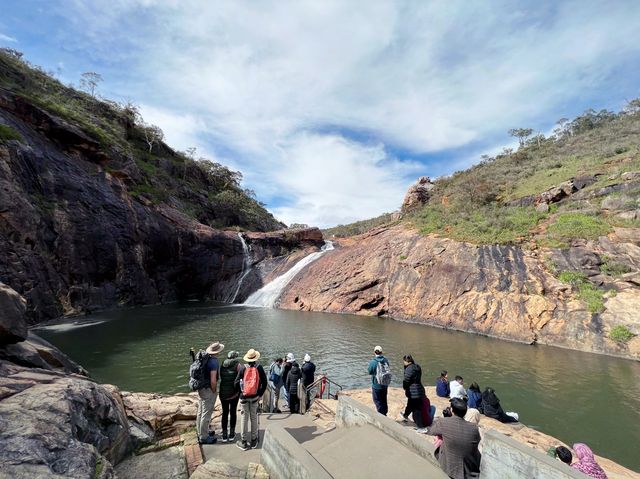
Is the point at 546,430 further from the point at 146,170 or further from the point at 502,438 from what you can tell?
the point at 146,170

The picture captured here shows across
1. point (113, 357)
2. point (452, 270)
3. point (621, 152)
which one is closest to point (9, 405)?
point (113, 357)

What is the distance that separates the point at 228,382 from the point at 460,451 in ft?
14.8

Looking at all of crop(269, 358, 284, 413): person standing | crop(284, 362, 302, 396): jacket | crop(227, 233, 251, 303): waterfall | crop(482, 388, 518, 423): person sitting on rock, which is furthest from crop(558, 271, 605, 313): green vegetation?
crop(227, 233, 251, 303): waterfall

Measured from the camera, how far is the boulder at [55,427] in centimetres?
340

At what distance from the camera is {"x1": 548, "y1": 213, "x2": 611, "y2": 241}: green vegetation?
23194 mm

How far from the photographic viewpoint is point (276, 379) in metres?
9.91

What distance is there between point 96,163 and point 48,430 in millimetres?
38579

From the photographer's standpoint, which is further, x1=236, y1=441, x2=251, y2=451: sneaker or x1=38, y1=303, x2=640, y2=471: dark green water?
→ x1=38, y1=303, x2=640, y2=471: dark green water

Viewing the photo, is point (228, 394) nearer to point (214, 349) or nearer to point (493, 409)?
point (214, 349)

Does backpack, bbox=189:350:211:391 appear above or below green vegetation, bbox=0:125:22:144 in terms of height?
below

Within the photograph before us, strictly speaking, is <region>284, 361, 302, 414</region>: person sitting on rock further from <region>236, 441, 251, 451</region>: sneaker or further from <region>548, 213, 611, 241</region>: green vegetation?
<region>548, 213, 611, 241</region>: green vegetation

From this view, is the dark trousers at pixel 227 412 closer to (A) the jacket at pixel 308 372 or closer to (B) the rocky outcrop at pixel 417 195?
(A) the jacket at pixel 308 372

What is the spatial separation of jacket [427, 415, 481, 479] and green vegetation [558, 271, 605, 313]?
20503mm

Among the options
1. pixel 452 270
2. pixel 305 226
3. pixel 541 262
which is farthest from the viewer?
pixel 305 226
